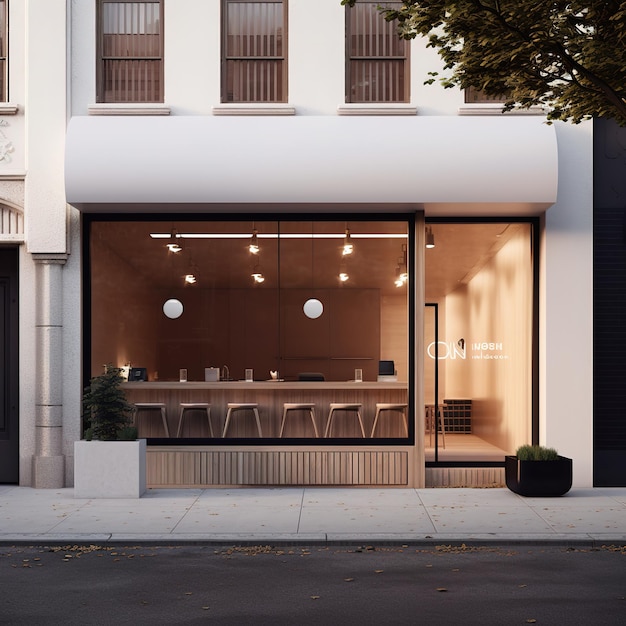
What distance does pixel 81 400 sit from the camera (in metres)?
14.3

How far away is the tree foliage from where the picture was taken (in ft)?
30.1

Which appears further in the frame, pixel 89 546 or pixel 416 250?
pixel 416 250

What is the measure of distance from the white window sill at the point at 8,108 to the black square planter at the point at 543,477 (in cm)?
858

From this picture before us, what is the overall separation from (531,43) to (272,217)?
582 centimetres

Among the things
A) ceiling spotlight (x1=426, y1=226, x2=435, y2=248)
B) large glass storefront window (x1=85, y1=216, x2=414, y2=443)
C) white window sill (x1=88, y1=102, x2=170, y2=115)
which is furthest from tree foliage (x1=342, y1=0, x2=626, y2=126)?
white window sill (x1=88, y1=102, x2=170, y2=115)

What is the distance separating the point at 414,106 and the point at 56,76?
201 inches

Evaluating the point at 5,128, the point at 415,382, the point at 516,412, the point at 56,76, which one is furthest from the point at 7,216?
the point at 516,412

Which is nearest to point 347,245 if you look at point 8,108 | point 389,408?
point 389,408

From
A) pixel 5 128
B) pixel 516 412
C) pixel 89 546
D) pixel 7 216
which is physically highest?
pixel 5 128

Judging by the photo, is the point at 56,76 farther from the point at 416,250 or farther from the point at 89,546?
the point at 89,546

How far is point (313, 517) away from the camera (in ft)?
38.6

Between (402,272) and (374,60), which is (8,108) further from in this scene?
(402,272)

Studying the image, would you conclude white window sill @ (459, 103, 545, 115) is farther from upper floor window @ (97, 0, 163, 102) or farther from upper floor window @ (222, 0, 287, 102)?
upper floor window @ (97, 0, 163, 102)

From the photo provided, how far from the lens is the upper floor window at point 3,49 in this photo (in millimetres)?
14398
